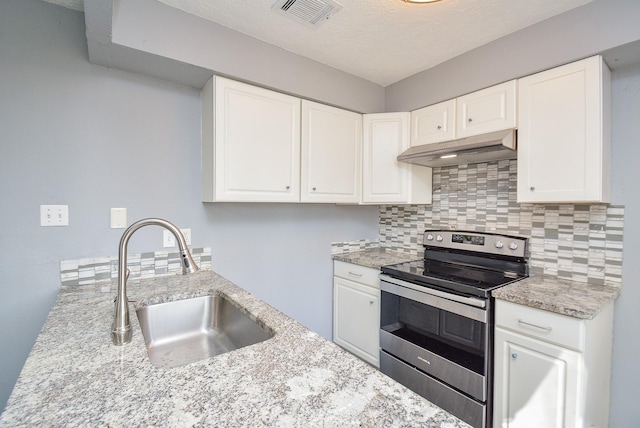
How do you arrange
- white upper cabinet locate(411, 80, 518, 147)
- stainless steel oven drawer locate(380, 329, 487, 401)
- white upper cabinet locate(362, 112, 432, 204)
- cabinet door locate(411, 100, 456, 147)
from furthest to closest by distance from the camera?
white upper cabinet locate(362, 112, 432, 204) → cabinet door locate(411, 100, 456, 147) → white upper cabinet locate(411, 80, 518, 147) → stainless steel oven drawer locate(380, 329, 487, 401)

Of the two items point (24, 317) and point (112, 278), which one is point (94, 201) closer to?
point (112, 278)

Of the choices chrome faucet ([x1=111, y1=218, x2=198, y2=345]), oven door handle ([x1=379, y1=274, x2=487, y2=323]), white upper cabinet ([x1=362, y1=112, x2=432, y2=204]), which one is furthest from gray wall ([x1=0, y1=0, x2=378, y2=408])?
oven door handle ([x1=379, y1=274, x2=487, y2=323])

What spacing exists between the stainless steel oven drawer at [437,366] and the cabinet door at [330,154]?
106cm

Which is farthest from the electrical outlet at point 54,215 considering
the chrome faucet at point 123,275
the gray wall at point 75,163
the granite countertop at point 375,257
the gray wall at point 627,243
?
the gray wall at point 627,243

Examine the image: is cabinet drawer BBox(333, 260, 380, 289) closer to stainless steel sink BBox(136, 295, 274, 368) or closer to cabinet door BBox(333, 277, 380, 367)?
cabinet door BBox(333, 277, 380, 367)

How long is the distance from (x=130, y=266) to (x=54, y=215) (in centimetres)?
44

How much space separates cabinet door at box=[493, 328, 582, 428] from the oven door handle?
5.2 inches

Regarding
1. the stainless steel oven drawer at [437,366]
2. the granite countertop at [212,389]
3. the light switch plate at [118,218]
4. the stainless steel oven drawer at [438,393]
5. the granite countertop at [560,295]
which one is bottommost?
the stainless steel oven drawer at [438,393]

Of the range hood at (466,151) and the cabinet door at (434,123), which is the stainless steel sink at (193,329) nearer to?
the range hood at (466,151)

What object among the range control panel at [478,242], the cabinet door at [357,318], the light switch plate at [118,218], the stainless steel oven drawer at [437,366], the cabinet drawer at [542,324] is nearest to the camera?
the cabinet drawer at [542,324]

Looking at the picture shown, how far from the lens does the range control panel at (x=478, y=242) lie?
6.18 ft

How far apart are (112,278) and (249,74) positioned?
1.39 m

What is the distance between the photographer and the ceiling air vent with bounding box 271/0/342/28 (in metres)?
1.46

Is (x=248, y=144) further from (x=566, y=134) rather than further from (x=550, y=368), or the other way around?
(x=550, y=368)
